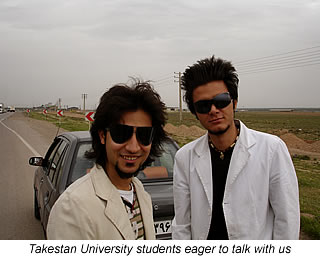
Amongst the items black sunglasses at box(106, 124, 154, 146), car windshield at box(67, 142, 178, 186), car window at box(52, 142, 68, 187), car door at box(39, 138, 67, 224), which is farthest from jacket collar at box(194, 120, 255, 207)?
car door at box(39, 138, 67, 224)

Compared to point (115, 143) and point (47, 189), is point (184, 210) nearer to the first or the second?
point (115, 143)

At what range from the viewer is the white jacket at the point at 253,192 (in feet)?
6.27

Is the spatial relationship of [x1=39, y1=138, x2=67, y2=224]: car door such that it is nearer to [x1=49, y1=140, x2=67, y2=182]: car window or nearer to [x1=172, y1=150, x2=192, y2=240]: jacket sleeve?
[x1=49, y1=140, x2=67, y2=182]: car window

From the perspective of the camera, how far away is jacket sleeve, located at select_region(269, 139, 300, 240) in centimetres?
190

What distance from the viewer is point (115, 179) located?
70.1 inches

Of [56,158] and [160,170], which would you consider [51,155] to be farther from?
[160,170]

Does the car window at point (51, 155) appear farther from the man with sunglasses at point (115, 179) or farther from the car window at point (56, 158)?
the man with sunglasses at point (115, 179)

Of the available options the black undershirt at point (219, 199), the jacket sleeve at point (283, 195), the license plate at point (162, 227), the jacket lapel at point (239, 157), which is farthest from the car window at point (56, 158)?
the jacket sleeve at point (283, 195)

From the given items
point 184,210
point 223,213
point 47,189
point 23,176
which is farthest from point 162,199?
point 23,176

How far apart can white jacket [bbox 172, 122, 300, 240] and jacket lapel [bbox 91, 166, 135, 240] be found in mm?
598

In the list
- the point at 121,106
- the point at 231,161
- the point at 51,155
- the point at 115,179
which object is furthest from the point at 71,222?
the point at 51,155

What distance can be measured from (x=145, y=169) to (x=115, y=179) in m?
2.24

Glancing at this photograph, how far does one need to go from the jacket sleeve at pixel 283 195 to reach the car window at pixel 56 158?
3018 millimetres

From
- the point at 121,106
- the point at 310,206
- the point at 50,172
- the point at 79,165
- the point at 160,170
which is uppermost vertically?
the point at 121,106
